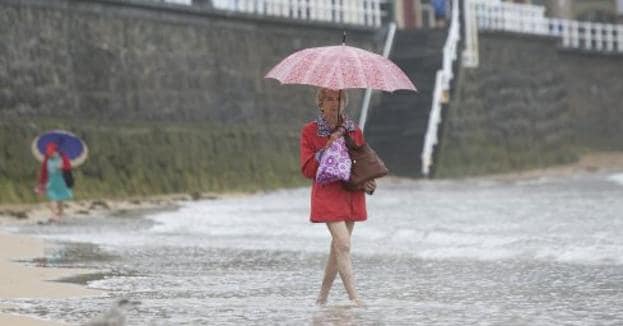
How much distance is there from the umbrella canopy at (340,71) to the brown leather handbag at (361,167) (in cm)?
34

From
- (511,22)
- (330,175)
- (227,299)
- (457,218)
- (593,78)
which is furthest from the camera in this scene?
(593,78)

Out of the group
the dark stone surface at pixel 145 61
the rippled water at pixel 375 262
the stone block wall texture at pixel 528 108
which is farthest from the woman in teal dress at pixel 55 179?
the stone block wall texture at pixel 528 108

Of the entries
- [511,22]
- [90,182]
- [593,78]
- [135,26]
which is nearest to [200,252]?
[90,182]

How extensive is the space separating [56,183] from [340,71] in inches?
386

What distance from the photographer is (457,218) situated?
1805 centimetres

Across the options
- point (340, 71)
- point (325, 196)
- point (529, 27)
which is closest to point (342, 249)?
point (325, 196)

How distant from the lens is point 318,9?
88.8 feet

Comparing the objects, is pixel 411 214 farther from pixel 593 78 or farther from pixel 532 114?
pixel 593 78

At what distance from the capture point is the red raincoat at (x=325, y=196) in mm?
9164

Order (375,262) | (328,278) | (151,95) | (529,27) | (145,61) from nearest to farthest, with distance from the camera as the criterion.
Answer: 1. (328,278)
2. (375,262)
3. (145,61)
4. (151,95)
5. (529,27)

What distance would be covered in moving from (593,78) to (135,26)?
15.4 meters

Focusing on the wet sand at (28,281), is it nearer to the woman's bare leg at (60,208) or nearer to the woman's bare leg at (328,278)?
the woman's bare leg at (328,278)

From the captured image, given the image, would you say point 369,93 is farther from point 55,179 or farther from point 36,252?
point 36,252

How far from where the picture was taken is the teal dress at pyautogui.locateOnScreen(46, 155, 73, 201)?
18344 millimetres
